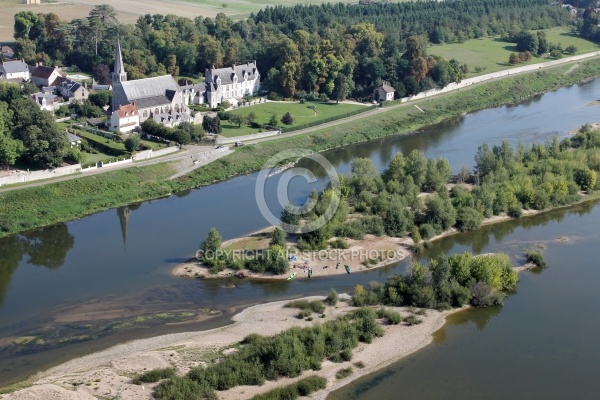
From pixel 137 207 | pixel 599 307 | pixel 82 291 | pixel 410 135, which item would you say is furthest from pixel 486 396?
pixel 410 135

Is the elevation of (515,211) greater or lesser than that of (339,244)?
greater

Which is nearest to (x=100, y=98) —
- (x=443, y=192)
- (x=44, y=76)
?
(x=44, y=76)

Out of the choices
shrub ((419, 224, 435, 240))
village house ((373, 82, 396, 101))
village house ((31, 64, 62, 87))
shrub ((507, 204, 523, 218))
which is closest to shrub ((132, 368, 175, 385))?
shrub ((419, 224, 435, 240))

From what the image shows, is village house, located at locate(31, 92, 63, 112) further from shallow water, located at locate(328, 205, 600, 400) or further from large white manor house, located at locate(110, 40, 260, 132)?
shallow water, located at locate(328, 205, 600, 400)

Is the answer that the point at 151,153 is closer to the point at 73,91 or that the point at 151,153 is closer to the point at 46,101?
the point at 46,101

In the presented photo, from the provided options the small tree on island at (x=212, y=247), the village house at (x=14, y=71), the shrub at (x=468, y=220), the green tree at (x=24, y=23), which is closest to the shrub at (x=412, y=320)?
the small tree on island at (x=212, y=247)
